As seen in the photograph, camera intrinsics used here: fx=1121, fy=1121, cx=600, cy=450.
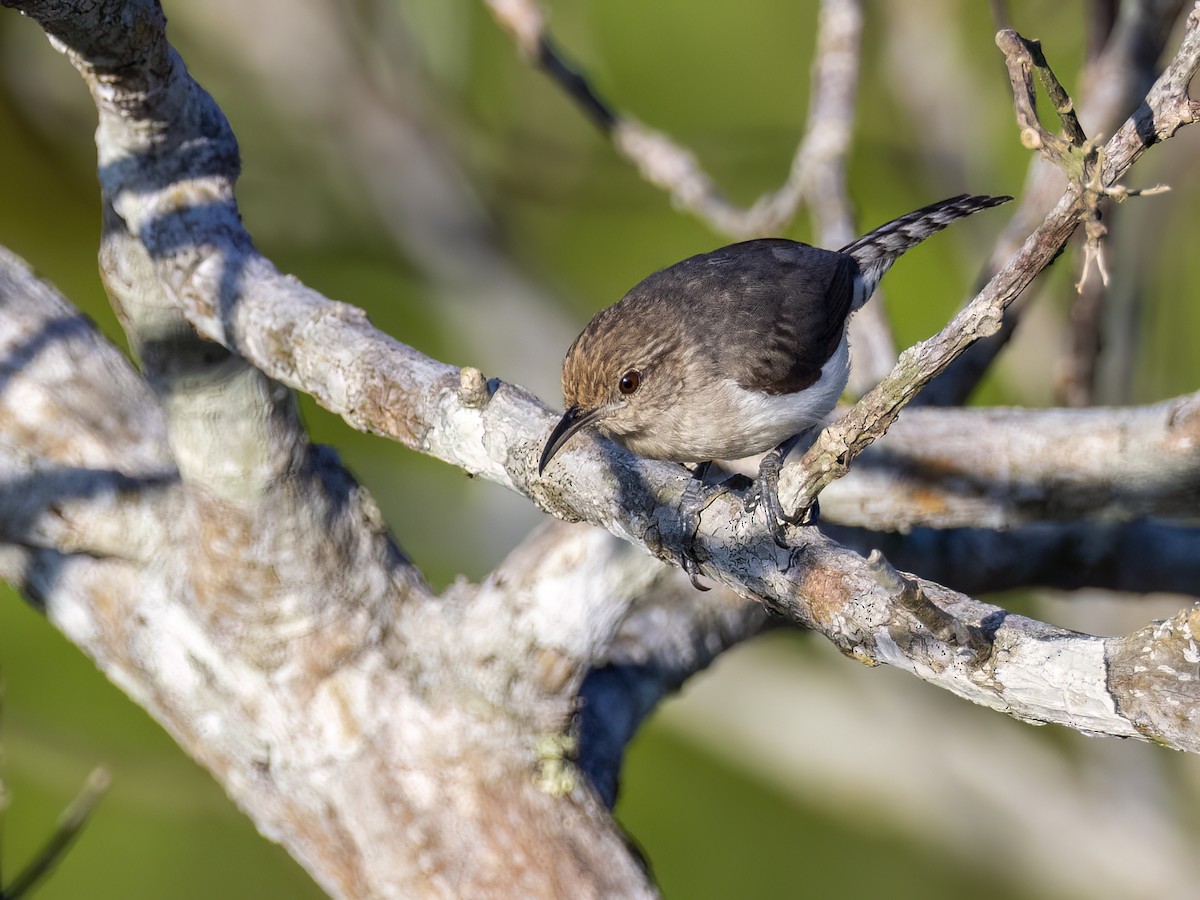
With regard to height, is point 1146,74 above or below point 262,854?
above

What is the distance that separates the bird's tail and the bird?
1cm

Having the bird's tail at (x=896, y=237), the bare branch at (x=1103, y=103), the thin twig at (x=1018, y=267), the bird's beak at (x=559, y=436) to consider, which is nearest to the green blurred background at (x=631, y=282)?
the bare branch at (x=1103, y=103)

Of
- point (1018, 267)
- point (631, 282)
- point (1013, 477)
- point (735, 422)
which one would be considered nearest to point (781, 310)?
point (735, 422)

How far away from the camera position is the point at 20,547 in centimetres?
336

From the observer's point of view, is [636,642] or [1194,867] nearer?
[636,642]

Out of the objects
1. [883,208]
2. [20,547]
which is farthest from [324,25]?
[20,547]

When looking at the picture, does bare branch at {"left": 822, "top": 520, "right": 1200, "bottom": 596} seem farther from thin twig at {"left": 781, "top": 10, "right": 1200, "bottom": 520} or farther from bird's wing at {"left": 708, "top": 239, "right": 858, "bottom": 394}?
thin twig at {"left": 781, "top": 10, "right": 1200, "bottom": 520}

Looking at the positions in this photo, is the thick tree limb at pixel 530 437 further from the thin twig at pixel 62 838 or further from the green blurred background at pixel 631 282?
the green blurred background at pixel 631 282

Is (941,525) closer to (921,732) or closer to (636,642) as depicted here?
(636,642)

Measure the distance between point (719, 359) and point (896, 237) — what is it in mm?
942

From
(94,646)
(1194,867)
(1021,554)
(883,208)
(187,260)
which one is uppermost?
(883,208)

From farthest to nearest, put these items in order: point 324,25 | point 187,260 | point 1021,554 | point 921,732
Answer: point 324,25
point 921,732
point 1021,554
point 187,260

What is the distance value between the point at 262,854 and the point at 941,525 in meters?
5.55

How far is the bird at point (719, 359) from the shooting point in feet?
A: 10.6
